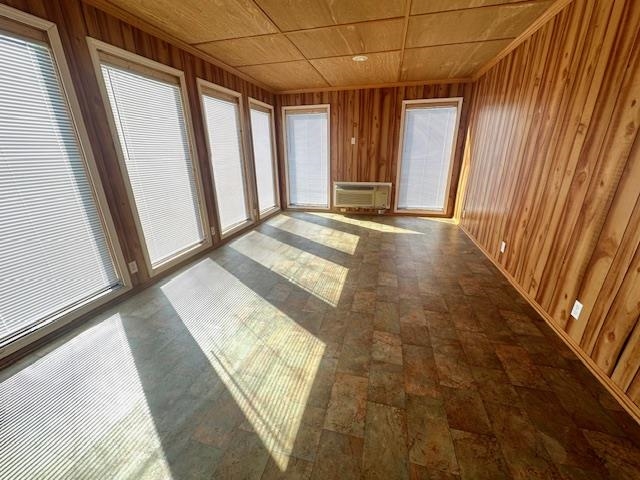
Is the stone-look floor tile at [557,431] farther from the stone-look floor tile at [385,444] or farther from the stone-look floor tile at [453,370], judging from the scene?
the stone-look floor tile at [385,444]

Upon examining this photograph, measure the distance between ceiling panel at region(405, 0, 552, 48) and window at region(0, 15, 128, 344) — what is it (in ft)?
9.50

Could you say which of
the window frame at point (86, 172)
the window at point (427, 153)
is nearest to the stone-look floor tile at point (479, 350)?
the window frame at point (86, 172)

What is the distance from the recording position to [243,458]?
1.13 m

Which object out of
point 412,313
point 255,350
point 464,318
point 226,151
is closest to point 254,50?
point 226,151

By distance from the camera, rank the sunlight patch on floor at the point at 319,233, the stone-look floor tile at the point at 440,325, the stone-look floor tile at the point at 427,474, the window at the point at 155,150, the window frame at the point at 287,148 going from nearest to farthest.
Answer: the stone-look floor tile at the point at 427,474
the stone-look floor tile at the point at 440,325
the window at the point at 155,150
the sunlight patch on floor at the point at 319,233
the window frame at the point at 287,148

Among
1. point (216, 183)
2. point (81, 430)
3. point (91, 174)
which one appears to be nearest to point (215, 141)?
point (216, 183)

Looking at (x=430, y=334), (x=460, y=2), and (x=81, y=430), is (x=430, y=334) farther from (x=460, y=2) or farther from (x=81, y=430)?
(x=460, y=2)

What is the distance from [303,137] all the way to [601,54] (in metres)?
4.26

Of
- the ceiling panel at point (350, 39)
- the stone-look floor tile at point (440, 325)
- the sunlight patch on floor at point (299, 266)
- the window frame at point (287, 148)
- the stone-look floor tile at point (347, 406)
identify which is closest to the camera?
the stone-look floor tile at point (347, 406)

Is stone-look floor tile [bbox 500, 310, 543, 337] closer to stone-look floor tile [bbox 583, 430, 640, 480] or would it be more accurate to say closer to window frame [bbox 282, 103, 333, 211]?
stone-look floor tile [bbox 583, 430, 640, 480]

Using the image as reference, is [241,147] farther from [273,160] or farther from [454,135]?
[454,135]

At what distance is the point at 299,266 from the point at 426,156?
3.43m

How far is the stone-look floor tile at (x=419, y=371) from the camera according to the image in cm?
145

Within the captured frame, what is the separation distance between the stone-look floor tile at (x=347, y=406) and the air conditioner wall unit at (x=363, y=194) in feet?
13.1
